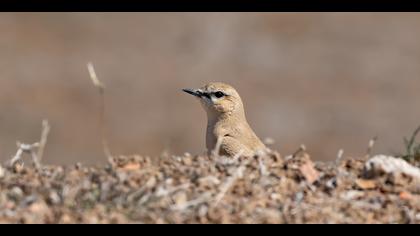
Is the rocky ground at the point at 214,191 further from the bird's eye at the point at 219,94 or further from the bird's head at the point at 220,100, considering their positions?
the bird's eye at the point at 219,94

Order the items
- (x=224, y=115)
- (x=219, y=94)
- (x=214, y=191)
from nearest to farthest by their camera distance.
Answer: (x=214, y=191), (x=224, y=115), (x=219, y=94)

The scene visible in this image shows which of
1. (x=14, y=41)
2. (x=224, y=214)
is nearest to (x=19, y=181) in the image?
(x=224, y=214)

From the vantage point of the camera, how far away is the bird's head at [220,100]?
10.2 m

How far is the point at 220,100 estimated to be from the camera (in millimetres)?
10273

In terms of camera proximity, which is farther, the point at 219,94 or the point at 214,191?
the point at 219,94

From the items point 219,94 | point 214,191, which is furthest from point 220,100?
point 214,191

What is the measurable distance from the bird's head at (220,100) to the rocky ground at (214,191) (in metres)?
2.94

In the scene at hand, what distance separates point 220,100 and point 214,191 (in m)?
3.90

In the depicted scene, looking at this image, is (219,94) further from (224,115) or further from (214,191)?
(214,191)

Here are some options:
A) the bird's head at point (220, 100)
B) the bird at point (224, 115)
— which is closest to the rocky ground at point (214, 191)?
the bird at point (224, 115)

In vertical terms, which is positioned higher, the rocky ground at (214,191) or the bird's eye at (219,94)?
the bird's eye at (219,94)

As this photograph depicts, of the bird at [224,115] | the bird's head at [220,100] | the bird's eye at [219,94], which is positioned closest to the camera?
the bird at [224,115]

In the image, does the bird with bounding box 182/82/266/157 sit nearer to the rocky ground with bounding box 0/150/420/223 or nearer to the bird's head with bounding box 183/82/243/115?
the bird's head with bounding box 183/82/243/115

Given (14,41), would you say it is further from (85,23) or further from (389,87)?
(389,87)
